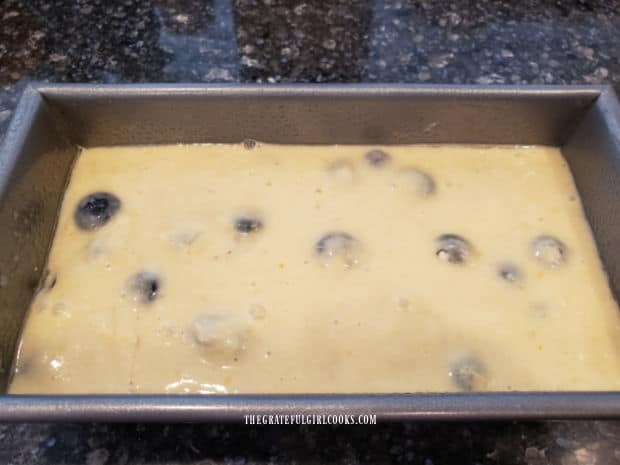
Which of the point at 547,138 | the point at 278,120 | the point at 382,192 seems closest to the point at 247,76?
the point at 278,120

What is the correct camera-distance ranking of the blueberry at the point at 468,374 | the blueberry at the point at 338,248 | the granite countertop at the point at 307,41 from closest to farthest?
the blueberry at the point at 468,374 < the blueberry at the point at 338,248 < the granite countertop at the point at 307,41

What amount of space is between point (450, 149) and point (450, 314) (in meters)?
0.29

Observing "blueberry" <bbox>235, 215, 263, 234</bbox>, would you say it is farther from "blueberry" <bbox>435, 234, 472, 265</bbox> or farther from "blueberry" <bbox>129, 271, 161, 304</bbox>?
"blueberry" <bbox>435, 234, 472, 265</bbox>


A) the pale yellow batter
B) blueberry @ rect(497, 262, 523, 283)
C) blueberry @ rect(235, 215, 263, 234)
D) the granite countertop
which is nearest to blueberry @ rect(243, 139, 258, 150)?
the pale yellow batter

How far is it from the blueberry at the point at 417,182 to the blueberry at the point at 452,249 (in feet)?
0.27

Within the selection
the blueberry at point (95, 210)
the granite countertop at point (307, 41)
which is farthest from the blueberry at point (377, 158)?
the blueberry at point (95, 210)

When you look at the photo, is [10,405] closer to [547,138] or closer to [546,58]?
[547,138]

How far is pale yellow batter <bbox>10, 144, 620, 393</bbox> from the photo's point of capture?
2.35 ft

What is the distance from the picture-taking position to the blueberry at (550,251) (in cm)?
81

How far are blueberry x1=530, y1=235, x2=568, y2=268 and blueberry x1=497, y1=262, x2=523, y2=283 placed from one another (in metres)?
0.04

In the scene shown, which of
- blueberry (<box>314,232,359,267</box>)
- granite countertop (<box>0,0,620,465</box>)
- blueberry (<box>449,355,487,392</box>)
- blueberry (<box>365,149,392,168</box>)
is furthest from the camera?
granite countertop (<box>0,0,620,465</box>)

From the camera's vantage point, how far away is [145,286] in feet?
2.55

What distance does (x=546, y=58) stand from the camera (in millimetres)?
1165

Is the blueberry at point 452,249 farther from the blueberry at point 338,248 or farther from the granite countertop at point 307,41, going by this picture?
the granite countertop at point 307,41
